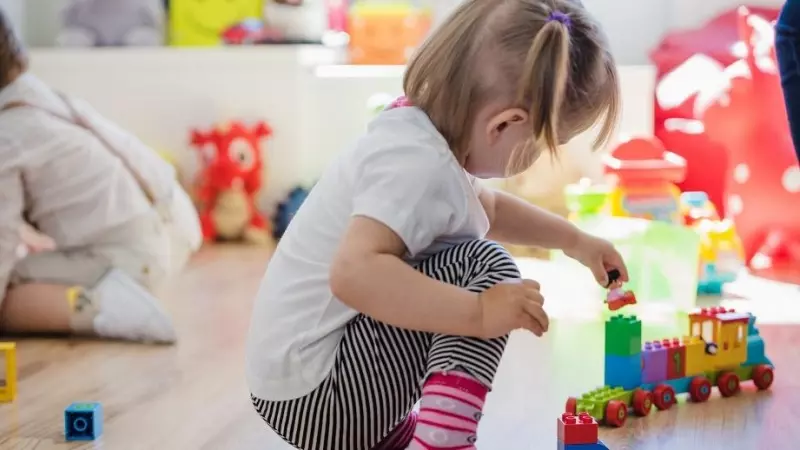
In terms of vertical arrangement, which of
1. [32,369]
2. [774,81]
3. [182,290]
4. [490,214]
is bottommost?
[182,290]

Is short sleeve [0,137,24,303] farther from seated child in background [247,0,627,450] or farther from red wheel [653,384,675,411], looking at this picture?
red wheel [653,384,675,411]

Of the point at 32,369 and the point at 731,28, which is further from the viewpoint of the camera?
the point at 731,28

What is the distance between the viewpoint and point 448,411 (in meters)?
0.95

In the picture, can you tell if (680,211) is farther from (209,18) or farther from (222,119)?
(209,18)

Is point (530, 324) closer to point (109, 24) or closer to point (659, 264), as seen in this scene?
point (659, 264)

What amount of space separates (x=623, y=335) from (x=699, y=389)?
14 centimetres

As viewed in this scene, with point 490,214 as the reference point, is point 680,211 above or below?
below

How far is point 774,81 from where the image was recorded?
2438 mm

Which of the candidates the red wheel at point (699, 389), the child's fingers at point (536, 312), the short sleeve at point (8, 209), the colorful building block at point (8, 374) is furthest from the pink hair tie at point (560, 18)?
the short sleeve at point (8, 209)

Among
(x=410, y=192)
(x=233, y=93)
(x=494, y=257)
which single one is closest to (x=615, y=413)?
(x=494, y=257)

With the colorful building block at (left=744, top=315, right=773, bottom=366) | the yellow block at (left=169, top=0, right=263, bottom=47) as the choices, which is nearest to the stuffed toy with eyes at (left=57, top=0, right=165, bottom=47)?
the yellow block at (left=169, top=0, right=263, bottom=47)

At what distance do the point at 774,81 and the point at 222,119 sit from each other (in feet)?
4.46

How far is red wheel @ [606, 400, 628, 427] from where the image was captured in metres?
1.28

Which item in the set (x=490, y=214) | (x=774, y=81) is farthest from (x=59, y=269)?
(x=774, y=81)
